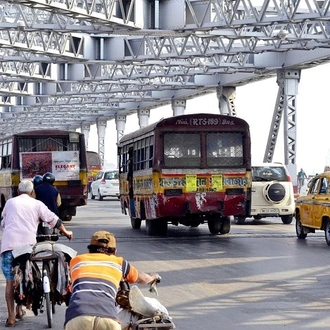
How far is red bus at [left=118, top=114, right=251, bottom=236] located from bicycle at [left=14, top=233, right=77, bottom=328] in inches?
477

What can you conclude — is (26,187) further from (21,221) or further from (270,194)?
(270,194)

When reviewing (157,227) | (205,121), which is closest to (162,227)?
(157,227)

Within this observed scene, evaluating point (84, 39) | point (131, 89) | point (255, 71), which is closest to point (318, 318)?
point (84, 39)

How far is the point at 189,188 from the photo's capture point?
77.4 feet

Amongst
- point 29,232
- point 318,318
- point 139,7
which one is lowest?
point 318,318

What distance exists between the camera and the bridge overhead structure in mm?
31562

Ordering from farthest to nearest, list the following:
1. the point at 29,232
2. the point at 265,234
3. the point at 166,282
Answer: the point at 265,234, the point at 166,282, the point at 29,232

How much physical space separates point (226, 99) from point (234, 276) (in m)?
42.0

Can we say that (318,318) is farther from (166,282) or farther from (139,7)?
(139,7)

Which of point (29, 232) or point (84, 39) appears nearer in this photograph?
point (29, 232)

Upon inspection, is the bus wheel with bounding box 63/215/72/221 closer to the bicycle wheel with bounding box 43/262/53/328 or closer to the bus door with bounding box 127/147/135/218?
the bus door with bounding box 127/147/135/218

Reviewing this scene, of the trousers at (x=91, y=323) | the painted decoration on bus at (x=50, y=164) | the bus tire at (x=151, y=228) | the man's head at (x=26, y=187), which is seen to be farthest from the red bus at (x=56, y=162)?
the trousers at (x=91, y=323)

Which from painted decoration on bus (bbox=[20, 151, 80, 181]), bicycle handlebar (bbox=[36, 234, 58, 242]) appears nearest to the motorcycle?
bicycle handlebar (bbox=[36, 234, 58, 242])

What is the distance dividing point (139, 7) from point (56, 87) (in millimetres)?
32270
